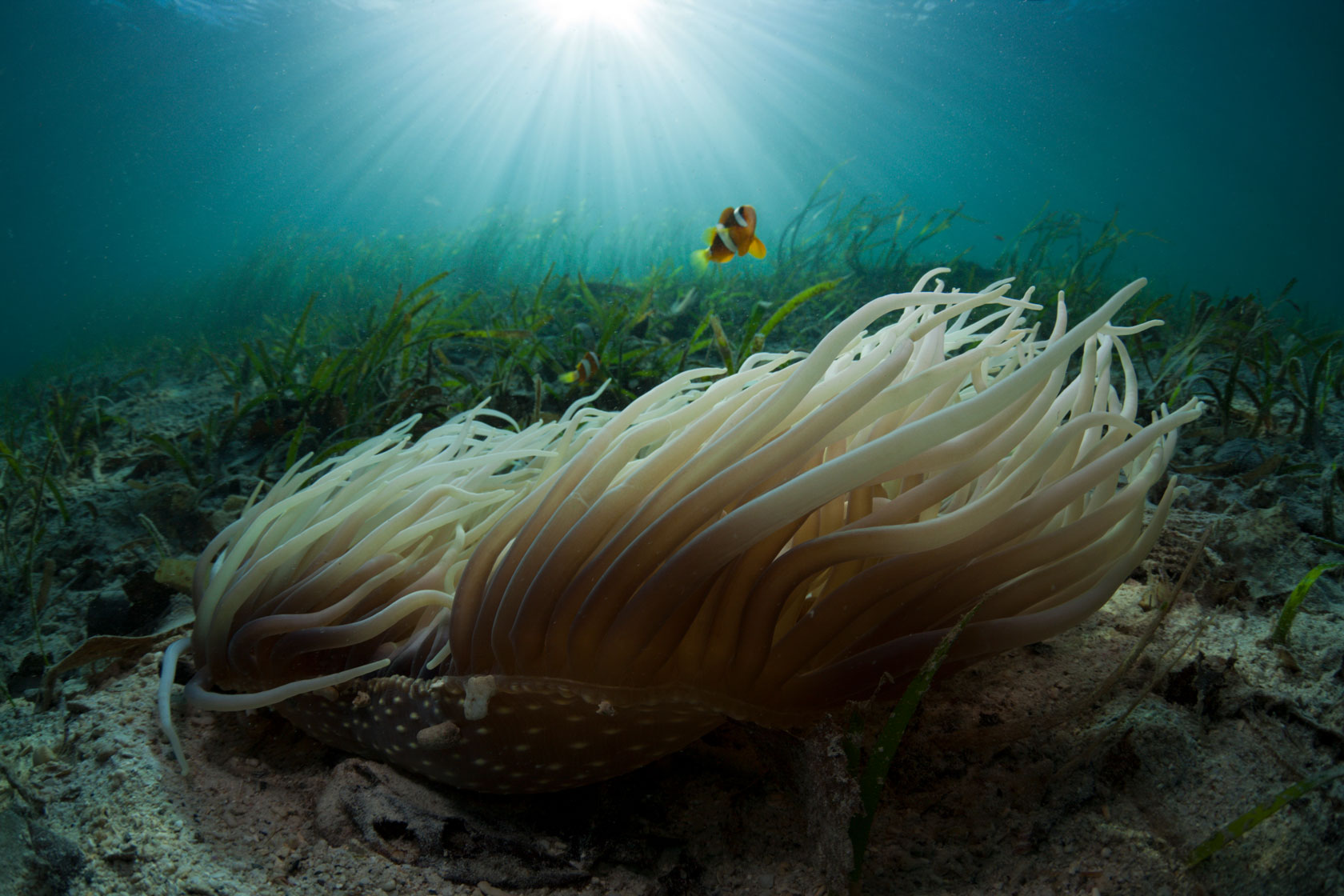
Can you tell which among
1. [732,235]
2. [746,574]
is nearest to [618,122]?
[732,235]

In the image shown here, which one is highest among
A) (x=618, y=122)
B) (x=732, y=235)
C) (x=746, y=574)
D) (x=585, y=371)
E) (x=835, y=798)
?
(x=618, y=122)

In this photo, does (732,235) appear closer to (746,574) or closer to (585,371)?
(585,371)

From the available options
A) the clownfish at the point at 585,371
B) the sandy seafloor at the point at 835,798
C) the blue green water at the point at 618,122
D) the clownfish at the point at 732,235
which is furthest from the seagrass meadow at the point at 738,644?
the blue green water at the point at 618,122

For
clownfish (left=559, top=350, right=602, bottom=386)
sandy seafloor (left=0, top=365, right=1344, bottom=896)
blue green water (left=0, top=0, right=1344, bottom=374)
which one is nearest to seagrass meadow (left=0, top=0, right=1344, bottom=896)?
sandy seafloor (left=0, top=365, right=1344, bottom=896)

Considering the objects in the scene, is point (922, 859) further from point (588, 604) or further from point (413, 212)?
point (413, 212)

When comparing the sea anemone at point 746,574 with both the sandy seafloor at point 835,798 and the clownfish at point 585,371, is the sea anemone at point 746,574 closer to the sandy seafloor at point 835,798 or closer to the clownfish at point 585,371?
the sandy seafloor at point 835,798

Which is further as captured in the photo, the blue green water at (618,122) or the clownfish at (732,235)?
the blue green water at (618,122)

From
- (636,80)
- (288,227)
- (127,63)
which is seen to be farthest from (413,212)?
(288,227)
